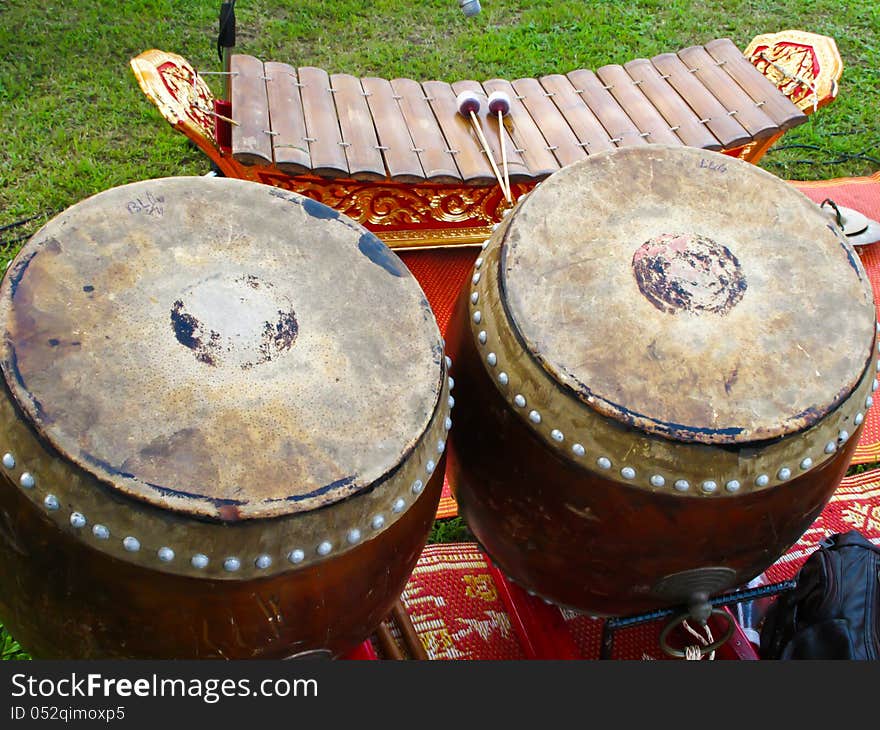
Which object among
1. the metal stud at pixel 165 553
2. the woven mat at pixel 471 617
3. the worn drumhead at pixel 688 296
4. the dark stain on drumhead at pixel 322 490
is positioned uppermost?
the worn drumhead at pixel 688 296

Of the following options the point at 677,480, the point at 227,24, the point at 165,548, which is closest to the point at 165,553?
the point at 165,548

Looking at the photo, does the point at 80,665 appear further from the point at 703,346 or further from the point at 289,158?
the point at 289,158

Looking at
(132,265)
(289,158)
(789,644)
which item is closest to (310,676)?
(132,265)

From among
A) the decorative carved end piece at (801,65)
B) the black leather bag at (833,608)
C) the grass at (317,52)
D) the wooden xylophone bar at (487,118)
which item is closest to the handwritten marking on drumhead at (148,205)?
the wooden xylophone bar at (487,118)

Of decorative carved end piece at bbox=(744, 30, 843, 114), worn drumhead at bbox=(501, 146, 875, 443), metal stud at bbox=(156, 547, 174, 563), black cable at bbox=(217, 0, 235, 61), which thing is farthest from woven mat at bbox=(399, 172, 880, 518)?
metal stud at bbox=(156, 547, 174, 563)

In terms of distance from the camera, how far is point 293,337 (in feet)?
3.45

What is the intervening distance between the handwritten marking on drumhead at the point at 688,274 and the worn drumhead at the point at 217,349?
0.35 metres

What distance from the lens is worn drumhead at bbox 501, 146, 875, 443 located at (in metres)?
1.10

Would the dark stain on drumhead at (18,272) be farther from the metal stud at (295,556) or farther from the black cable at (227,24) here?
the black cable at (227,24)

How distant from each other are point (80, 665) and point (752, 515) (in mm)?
947

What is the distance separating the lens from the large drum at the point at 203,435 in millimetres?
901

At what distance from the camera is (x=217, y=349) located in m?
1.00

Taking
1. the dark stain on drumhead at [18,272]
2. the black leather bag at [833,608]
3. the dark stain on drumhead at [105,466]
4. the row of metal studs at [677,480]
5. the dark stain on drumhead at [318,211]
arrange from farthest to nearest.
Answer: the black leather bag at [833,608]
the dark stain on drumhead at [318,211]
the row of metal studs at [677,480]
the dark stain on drumhead at [18,272]
the dark stain on drumhead at [105,466]

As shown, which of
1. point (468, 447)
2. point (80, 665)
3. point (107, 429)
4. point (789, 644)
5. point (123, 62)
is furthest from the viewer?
point (123, 62)
